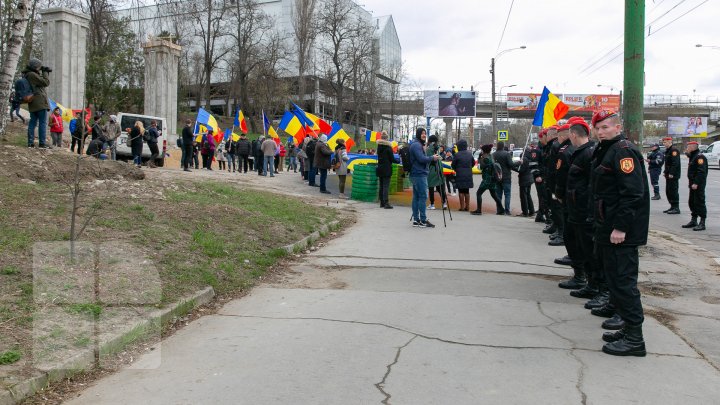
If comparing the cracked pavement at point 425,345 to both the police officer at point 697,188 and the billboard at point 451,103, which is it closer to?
the police officer at point 697,188

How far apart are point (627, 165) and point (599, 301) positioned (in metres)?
1.90

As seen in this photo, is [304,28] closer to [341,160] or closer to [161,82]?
[161,82]

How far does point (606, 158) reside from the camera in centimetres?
505

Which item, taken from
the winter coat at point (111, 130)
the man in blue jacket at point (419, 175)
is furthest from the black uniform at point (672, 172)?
the winter coat at point (111, 130)

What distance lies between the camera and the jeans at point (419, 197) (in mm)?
11867

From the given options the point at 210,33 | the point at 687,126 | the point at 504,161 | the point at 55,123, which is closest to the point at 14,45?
the point at 55,123

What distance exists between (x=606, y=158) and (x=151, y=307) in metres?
4.29

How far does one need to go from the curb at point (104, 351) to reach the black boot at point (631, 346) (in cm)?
383

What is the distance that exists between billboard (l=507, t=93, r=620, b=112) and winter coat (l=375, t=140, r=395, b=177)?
64587mm

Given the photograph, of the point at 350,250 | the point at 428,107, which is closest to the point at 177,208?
the point at 350,250

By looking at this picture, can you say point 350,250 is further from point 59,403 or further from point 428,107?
point 428,107

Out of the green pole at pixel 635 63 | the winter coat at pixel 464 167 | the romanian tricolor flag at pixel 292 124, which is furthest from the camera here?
the romanian tricolor flag at pixel 292 124

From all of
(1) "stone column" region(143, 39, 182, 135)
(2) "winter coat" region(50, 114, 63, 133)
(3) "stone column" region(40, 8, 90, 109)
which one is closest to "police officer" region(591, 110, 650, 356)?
(2) "winter coat" region(50, 114, 63, 133)

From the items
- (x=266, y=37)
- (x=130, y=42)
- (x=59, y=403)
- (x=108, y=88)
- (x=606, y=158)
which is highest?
(x=266, y=37)
